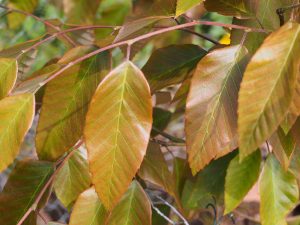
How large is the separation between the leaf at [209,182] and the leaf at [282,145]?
0.27 meters

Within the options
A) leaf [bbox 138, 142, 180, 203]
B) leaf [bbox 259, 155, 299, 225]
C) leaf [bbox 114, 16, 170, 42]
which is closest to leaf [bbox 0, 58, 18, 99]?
leaf [bbox 114, 16, 170, 42]

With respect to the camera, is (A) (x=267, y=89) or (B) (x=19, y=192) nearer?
(A) (x=267, y=89)

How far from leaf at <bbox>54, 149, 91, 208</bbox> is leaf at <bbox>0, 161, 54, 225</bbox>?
44mm

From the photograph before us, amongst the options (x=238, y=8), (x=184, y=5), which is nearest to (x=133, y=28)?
(x=184, y=5)

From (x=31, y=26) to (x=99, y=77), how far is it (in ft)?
9.86

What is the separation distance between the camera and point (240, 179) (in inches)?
37.5

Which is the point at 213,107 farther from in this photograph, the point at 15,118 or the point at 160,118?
the point at 160,118

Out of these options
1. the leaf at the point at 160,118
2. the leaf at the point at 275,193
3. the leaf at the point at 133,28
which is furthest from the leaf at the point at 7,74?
the leaf at the point at 160,118

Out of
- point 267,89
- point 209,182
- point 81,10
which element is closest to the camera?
point 267,89

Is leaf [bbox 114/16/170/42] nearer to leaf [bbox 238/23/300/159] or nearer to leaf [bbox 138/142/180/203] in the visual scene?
leaf [bbox 238/23/300/159]

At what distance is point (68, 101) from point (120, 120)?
167 millimetres

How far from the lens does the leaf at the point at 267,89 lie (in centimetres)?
67

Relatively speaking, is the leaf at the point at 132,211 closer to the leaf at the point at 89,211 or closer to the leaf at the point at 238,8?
the leaf at the point at 89,211

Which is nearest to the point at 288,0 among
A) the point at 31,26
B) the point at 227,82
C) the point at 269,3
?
the point at 269,3
